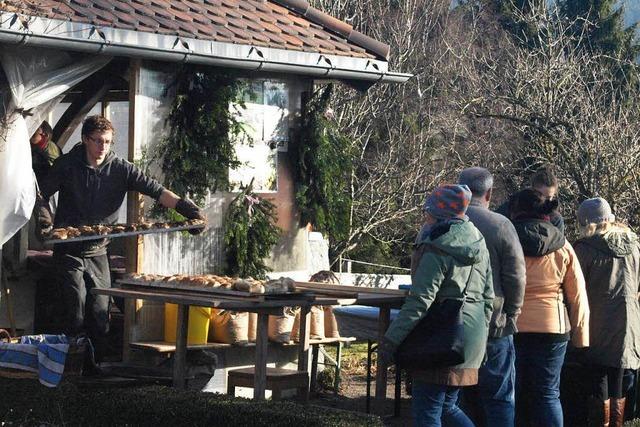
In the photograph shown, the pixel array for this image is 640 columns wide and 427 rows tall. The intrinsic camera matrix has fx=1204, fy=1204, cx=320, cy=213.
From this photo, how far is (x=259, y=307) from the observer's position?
7609 millimetres

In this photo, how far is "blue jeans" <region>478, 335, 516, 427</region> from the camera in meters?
7.48

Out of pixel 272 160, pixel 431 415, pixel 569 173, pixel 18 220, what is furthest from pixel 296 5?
pixel 569 173

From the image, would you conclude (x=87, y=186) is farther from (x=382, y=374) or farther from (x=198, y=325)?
(x=382, y=374)

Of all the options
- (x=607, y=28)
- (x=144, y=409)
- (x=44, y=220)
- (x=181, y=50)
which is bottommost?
(x=144, y=409)

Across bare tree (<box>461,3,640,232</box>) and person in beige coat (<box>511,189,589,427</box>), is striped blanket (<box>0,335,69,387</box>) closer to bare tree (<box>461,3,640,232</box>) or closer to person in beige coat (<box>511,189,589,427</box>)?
person in beige coat (<box>511,189,589,427</box>)

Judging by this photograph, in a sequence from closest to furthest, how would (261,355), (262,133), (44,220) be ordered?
(261,355)
(44,220)
(262,133)

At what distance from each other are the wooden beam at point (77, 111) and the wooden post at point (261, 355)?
3.69m

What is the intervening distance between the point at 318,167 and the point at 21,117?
115 inches

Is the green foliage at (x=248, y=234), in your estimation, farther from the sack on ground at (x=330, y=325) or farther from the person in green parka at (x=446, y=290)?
the person in green parka at (x=446, y=290)

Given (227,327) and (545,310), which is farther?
(227,327)

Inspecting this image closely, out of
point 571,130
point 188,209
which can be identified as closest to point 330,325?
point 188,209

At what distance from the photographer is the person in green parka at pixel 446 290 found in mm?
6668

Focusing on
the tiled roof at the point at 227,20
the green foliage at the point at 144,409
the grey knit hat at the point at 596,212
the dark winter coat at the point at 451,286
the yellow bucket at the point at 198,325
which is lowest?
the green foliage at the point at 144,409

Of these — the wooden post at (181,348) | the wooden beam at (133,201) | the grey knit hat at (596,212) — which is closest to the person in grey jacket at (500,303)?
the grey knit hat at (596,212)
